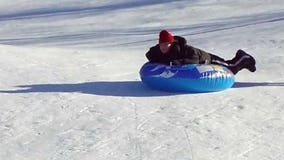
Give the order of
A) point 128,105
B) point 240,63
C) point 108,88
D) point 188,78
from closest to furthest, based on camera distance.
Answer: point 128,105, point 188,78, point 108,88, point 240,63

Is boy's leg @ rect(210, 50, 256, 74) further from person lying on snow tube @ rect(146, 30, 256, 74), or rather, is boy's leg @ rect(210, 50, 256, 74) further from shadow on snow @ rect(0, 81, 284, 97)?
person lying on snow tube @ rect(146, 30, 256, 74)

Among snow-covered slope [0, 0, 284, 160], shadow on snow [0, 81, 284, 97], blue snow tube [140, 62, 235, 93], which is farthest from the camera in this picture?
shadow on snow [0, 81, 284, 97]

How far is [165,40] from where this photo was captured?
7.84 metres

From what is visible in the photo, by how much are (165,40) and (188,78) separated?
0.46 metres

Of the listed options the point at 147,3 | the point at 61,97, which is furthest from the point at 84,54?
the point at 147,3

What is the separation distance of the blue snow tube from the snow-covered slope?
105 millimetres

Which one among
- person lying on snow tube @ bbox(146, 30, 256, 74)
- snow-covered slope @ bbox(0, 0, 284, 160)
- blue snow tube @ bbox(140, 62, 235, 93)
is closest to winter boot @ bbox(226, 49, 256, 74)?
snow-covered slope @ bbox(0, 0, 284, 160)

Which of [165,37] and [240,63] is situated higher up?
[165,37]

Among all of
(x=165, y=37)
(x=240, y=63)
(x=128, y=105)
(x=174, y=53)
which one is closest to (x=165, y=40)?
(x=165, y=37)

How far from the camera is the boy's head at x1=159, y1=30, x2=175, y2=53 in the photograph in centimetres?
784

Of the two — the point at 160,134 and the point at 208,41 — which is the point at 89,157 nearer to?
the point at 160,134

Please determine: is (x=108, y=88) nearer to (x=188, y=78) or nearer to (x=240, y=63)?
(x=188, y=78)

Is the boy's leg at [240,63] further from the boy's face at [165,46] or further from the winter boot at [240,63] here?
the boy's face at [165,46]

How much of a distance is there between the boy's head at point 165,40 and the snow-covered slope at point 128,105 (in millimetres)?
488
